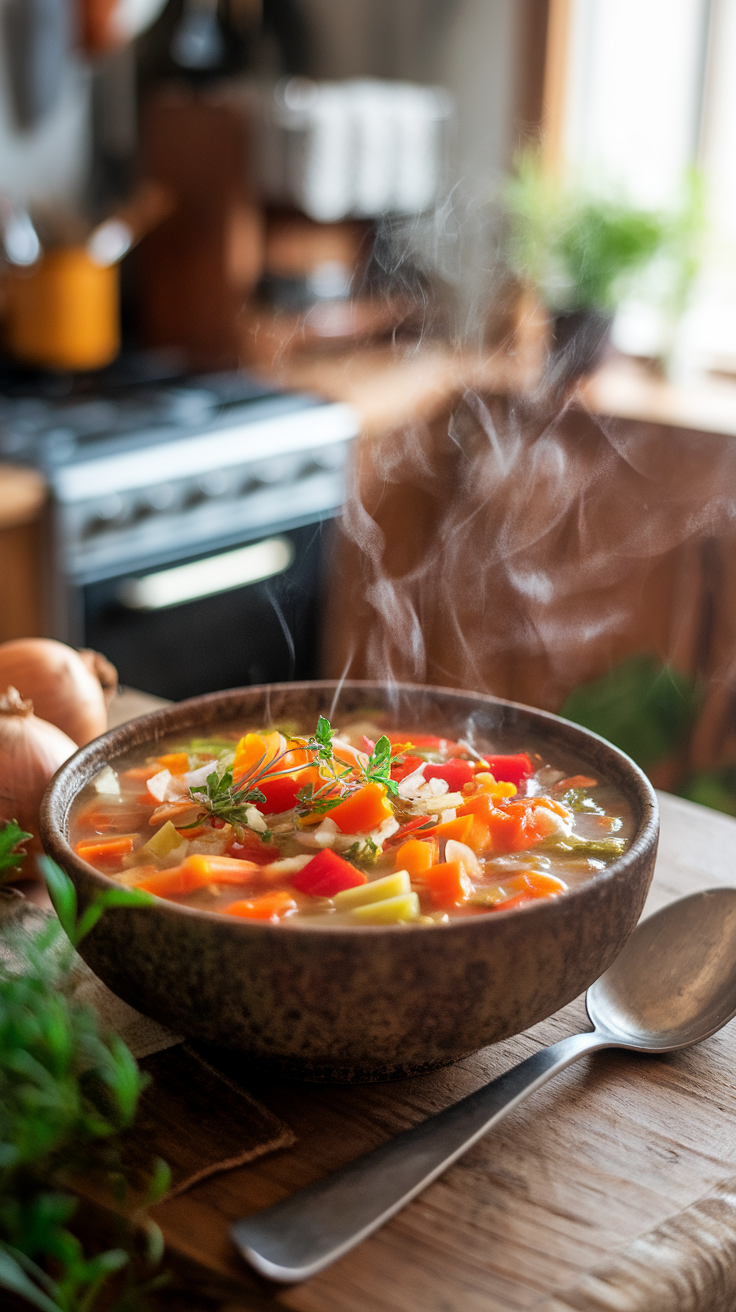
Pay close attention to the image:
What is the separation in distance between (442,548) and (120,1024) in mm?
3011

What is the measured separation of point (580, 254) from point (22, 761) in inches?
112

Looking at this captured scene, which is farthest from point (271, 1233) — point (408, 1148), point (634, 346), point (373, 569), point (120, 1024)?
point (634, 346)

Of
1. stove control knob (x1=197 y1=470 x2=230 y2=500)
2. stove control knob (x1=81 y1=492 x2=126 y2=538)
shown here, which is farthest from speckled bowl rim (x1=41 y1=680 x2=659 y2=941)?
stove control knob (x1=197 y1=470 x2=230 y2=500)

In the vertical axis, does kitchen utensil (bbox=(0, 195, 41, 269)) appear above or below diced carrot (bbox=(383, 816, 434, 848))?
above

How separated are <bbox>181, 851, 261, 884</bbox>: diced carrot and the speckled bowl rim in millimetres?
42

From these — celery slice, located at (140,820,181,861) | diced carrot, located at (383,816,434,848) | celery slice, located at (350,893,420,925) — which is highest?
celery slice, located at (350,893,420,925)

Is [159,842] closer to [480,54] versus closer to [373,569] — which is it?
[373,569]

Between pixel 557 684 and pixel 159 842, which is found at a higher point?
pixel 159 842

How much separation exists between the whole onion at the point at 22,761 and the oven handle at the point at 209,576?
159cm

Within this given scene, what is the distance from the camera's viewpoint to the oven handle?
2713 millimetres

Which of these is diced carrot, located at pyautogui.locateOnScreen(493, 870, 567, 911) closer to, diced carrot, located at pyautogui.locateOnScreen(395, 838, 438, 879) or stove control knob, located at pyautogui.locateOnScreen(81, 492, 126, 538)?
diced carrot, located at pyautogui.locateOnScreen(395, 838, 438, 879)

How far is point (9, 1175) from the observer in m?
0.66

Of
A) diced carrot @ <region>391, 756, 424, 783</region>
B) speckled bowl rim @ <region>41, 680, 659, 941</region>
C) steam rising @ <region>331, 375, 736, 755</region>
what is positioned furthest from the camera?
steam rising @ <region>331, 375, 736, 755</region>

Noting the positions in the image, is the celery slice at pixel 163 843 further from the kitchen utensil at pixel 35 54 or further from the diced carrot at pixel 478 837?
the kitchen utensil at pixel 35 54
